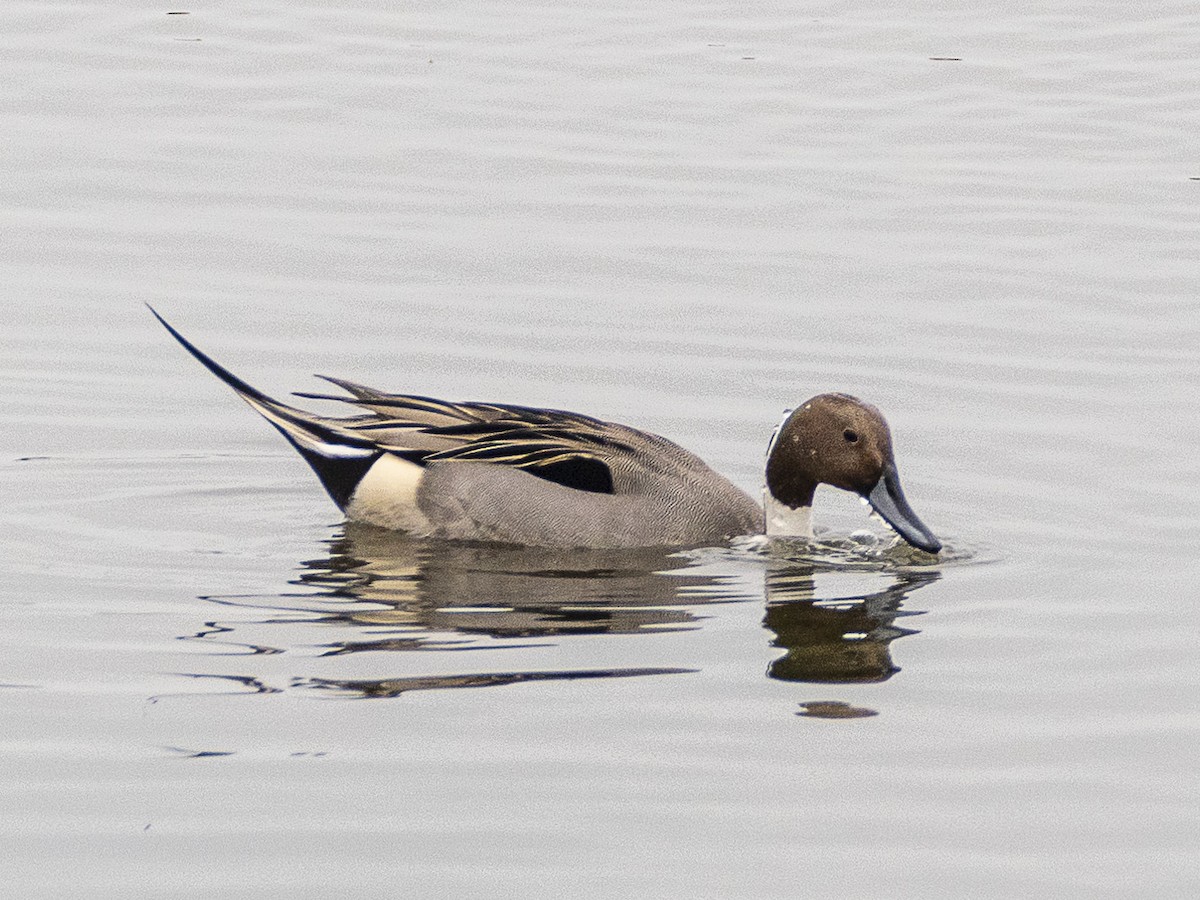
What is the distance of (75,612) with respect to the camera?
24.7 ft

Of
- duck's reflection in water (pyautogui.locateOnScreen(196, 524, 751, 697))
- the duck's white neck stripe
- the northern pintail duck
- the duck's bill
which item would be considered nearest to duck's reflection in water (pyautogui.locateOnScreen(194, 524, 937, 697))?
duck's reflection in water (pyautogui.locateOnScreen(196, 524, 751, 697))

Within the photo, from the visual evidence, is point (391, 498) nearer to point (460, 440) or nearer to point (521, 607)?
point (460, 440)

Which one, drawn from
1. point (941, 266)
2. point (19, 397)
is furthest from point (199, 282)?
point (941, 266)

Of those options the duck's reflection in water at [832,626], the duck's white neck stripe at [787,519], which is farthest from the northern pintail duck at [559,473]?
the duck's reflection in water at [832,626]

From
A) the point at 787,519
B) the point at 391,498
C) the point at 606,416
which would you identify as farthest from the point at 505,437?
the point at 606,416

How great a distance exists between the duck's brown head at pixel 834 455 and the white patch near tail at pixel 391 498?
53.0 inches

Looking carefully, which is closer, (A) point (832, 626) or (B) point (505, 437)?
(A) point (832, 626)

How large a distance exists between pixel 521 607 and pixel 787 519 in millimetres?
1673

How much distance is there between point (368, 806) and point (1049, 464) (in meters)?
4.63

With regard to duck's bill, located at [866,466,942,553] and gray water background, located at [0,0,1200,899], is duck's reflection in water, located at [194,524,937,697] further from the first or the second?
duck's bill, located at [866,466,942,553]

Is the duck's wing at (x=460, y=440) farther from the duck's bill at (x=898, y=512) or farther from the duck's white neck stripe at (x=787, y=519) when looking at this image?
the duck's bill at (x=898, y=512)

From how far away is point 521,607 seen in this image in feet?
25.7

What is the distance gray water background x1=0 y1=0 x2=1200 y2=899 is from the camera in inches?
226

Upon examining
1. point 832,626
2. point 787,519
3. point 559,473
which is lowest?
point 832,626
